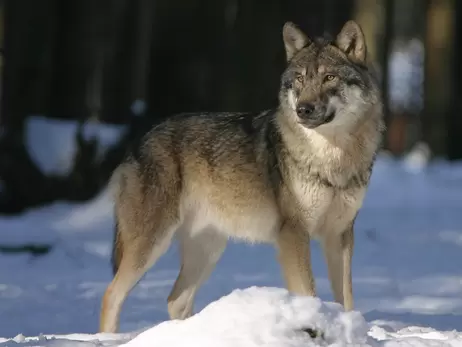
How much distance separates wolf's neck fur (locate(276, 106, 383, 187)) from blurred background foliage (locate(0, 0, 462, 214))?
21.4ft

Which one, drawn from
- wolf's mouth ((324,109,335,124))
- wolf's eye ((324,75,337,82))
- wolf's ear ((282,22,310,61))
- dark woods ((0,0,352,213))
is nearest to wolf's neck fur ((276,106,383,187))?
wolf's mouth ((324,109,335,124))

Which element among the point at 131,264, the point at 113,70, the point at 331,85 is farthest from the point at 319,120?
the point at 113,70

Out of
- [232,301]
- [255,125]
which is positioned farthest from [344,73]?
[232,301]

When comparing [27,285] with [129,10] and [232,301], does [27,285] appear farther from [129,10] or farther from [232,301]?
[129,10]

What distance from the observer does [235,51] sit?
13961 millimetres

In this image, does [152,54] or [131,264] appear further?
[152,54]

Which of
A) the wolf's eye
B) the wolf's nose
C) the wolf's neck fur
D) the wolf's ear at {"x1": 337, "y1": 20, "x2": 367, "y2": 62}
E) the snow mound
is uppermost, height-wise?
the wolf's ear at {"x1": 337, "y1": 20, "x2": 367, "y2": 62}

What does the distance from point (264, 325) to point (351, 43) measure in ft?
8.29

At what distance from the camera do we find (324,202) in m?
5.61

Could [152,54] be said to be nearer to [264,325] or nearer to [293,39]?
[293,39]

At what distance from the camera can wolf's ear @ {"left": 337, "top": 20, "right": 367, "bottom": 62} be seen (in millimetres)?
5676

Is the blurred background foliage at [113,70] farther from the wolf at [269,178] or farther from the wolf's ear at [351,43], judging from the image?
the wolf's ear at [351,43]

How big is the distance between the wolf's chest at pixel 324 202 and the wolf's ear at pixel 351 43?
0.83 m

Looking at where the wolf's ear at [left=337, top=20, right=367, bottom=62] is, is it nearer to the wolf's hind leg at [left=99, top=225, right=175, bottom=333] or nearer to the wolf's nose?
the wolf's nose
